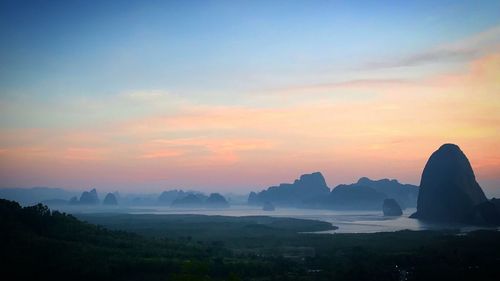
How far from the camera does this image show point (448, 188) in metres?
111

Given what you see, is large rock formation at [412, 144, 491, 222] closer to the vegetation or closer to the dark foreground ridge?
the dark foreground ridge

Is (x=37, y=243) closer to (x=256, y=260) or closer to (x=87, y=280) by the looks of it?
(x=87, y=280)

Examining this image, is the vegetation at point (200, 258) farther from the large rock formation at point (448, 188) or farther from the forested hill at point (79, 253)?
the large rock formation at point (448, 188)

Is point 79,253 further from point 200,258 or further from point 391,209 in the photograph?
point 391,209

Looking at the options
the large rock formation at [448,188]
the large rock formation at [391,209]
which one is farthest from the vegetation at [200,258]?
the large rock formation at [391,209]

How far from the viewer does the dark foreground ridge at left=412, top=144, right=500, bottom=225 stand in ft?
345

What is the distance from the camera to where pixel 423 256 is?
149 ft

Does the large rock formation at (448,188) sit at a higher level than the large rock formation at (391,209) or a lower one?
higher

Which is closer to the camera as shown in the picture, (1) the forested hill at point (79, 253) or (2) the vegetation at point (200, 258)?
(1) the forested hill at point (79, 253)

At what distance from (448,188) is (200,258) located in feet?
293

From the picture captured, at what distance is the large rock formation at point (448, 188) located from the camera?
4198 inches

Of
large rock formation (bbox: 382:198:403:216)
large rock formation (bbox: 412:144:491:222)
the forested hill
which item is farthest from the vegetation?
large rock formation (bbox: 382:198:403:216)


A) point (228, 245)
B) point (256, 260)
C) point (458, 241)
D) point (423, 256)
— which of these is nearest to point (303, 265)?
point (256, 260)

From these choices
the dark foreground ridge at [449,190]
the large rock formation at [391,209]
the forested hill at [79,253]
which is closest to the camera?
the forested hill at [79,253]
